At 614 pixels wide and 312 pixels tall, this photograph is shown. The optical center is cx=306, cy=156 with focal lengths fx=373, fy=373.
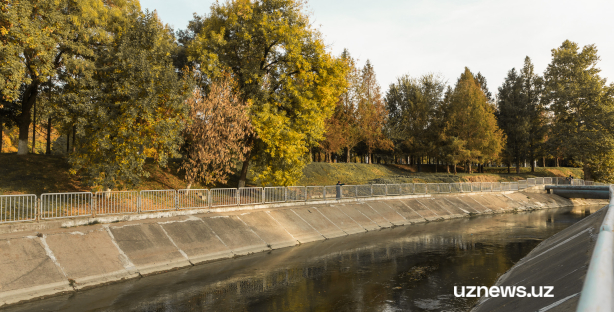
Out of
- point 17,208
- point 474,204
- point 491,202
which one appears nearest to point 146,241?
point 17,208

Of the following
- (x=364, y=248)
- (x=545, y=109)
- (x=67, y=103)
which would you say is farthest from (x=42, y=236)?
(x=545, y=109)

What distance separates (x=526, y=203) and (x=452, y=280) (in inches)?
1451

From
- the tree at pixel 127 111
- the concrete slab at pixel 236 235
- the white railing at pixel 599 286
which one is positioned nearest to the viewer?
the white railing at pixel 599 286

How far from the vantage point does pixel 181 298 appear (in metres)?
11.0

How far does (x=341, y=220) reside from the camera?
81.6 feet

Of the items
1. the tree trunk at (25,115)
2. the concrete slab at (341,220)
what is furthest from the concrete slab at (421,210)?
Answer: the tree trunk at (25,115)

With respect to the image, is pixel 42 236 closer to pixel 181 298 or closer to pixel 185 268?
pixel 185 268

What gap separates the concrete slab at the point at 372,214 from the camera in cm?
2691

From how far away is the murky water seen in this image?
34.1 ft

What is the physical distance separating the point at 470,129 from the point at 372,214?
39.0 meters

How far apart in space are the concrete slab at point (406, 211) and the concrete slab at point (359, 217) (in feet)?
14.3

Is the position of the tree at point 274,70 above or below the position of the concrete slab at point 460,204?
above

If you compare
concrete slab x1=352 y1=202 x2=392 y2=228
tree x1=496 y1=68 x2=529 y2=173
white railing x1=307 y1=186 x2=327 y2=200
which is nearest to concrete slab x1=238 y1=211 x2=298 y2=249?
white railing x1=307 y1=186 x2=327 y2=200

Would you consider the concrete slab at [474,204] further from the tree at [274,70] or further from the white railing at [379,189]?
the tree at [274,70]
